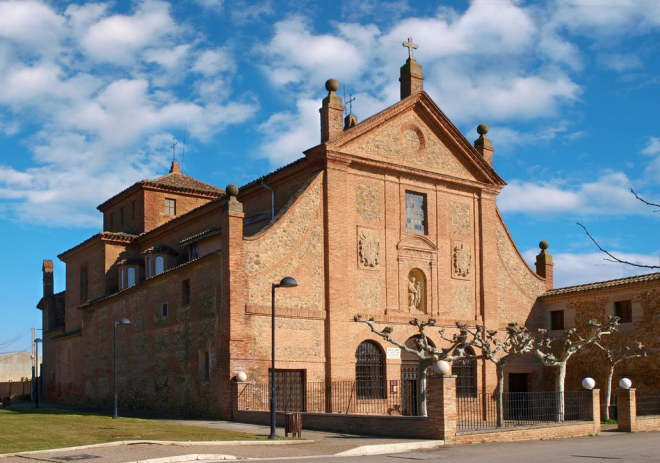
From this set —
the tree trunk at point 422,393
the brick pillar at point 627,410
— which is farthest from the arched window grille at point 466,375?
the tree trunk at point 422,393

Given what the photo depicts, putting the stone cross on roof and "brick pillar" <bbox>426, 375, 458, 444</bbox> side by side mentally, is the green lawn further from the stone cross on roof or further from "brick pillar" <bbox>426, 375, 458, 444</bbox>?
the stone cross on roof

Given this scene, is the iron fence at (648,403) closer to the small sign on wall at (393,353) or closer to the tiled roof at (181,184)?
the small sign on wall at (393,353)

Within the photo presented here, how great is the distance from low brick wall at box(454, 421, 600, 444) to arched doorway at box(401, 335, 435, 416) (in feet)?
27.7

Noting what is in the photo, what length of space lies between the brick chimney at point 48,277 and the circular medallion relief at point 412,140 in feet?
102

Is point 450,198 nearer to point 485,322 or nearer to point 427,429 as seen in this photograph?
point 485,322

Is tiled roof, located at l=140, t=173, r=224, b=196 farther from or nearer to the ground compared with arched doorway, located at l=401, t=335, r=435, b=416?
farther from the ground

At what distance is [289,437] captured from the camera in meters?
22.5

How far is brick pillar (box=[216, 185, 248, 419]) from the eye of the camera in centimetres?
2875

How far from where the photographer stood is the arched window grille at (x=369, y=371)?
3209 centimetres

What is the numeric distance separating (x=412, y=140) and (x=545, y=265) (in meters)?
10.8

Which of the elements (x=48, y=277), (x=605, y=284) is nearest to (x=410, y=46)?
(x=605, y=284)

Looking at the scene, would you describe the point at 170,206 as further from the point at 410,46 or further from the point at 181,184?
the point at 410,46

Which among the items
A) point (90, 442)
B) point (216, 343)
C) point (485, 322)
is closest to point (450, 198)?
point (485, 322)

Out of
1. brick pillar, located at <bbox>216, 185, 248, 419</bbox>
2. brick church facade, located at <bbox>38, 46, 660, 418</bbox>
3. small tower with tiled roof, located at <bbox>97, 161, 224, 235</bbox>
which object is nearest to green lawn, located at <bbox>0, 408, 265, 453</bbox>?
brick pillar, located at <bbox>216, 185, 248, 419</bbox>
